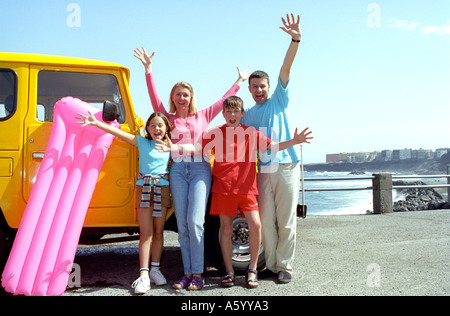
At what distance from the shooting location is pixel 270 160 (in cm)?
362

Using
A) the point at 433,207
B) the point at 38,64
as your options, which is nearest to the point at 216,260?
the point at 38,64

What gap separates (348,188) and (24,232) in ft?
26.6

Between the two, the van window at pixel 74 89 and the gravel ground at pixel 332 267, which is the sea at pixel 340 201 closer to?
the gravel ground at pixel 332 267

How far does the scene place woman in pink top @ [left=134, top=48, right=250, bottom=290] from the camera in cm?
338

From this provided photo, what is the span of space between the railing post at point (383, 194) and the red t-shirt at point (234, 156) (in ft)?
22.3

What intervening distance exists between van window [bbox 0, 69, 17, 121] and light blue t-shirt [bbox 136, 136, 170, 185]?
129 cm

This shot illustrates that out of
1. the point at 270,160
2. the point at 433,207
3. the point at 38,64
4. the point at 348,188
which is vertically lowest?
the point at 433,207

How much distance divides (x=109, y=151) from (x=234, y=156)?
127cm

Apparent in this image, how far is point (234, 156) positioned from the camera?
3479 mm

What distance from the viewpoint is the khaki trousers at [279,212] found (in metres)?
3.59

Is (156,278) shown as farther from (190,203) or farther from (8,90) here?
(8,90)

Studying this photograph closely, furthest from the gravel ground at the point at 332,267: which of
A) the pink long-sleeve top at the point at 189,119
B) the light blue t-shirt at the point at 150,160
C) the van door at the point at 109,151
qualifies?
the pink long-sleeve top at the point at 189,119

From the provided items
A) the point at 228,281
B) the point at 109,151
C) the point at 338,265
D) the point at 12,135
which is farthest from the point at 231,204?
the point at 12,135
